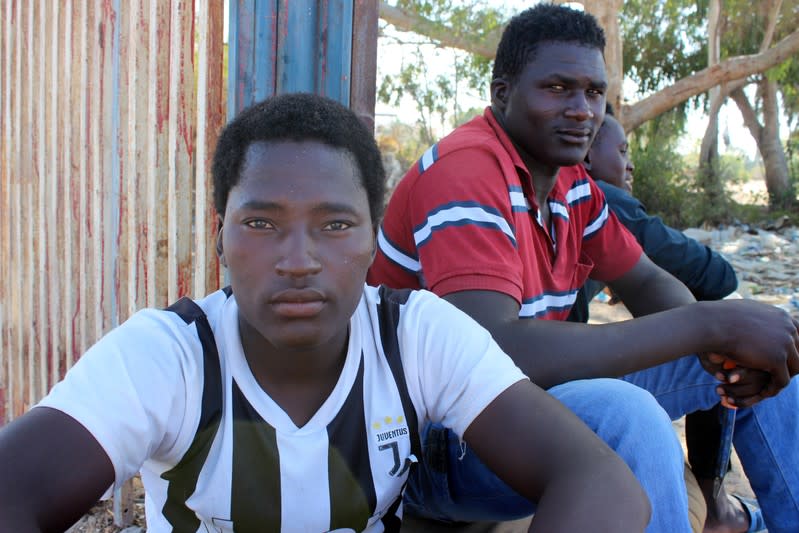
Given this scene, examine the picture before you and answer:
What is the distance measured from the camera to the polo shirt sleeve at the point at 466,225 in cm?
191

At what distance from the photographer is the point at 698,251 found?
329 centimetres

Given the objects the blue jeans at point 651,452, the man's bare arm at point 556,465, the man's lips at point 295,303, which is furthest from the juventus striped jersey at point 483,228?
the man's lips at point 295,303

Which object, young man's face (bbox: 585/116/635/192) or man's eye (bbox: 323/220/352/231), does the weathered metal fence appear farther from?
young man's face (bbox: 585/116/635/192)

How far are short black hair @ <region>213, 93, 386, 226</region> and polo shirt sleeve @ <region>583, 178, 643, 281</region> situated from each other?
115 cm

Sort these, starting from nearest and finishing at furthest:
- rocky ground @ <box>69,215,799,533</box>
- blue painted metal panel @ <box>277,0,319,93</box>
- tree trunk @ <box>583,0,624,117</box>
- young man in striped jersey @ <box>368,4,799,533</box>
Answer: young man in striped jersey @ <box>368,4,799,533</box>
blue painted metal panel @ <box>277,0,319,93</box>
rocky ground @ <box>69,215,799,533</box>
tree trunk @ <box>583,0,624,117</box>

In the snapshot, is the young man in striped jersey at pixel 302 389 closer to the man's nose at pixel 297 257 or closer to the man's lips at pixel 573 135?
the man's nose at pixel 297 257

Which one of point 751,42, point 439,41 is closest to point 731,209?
point 751,42

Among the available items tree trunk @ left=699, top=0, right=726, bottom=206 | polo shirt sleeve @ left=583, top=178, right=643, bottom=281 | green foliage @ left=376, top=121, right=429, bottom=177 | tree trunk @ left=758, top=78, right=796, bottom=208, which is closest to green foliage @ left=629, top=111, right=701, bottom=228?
tree trunk @ left=699, top=0, right=726, bottom=206

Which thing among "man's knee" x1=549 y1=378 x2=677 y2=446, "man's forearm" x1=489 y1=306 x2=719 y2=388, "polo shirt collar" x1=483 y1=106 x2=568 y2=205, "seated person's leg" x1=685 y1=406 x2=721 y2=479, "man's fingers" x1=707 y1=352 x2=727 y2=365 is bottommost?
"seated person's leg" x1=685 y1=406 x2=721 y2=479

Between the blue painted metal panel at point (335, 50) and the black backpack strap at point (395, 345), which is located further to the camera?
the blue painted metal panel at point (335, 50)

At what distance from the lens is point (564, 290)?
2375 mm

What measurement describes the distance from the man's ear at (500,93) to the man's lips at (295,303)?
4.26 feet

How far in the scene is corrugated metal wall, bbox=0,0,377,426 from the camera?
237 centimetres

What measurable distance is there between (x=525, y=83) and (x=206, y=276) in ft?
3.92
